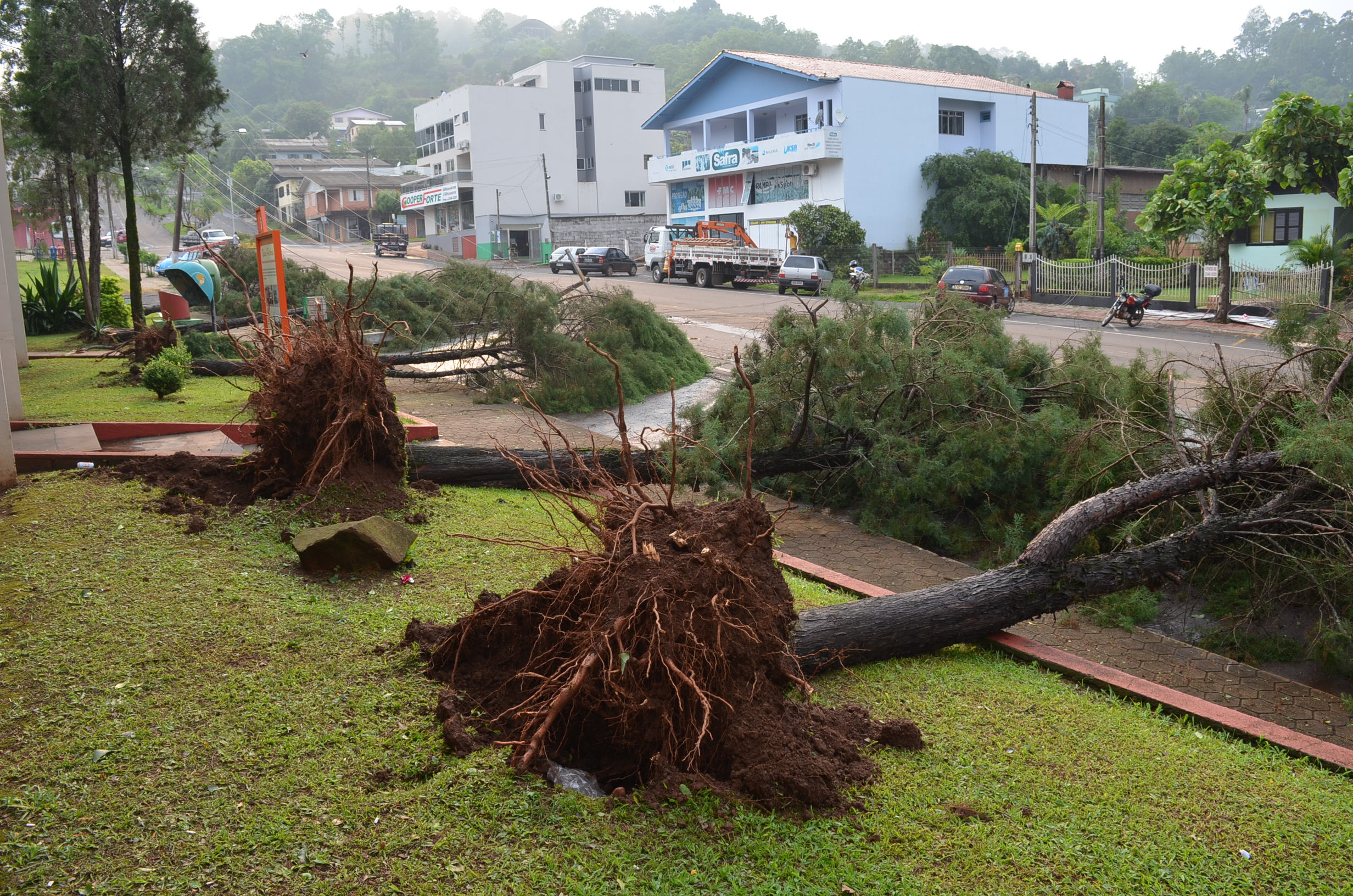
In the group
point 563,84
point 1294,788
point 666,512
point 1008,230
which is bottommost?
point 1294,788

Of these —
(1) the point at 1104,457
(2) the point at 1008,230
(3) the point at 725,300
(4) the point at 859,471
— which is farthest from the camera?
(2) the point at 1008,230

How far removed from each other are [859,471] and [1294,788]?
4925 mm

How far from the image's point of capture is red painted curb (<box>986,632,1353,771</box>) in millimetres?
4500

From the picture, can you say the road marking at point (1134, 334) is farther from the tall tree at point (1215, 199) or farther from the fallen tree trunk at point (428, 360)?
the fallen tree trunk at point (428, 360)

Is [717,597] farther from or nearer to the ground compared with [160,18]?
nearer to the ground

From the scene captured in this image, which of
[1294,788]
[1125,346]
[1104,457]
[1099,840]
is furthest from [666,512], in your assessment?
[1125,346]

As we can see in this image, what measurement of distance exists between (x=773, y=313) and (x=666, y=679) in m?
22.4

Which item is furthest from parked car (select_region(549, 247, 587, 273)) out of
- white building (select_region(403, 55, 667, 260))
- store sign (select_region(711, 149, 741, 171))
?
white building (select_region(403, 55, 667, 260))

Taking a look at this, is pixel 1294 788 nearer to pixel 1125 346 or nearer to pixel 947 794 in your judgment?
pixel 947 794

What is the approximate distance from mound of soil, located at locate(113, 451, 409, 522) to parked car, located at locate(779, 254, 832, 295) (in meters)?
25.1

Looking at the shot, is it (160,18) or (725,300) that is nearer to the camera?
(160,18)

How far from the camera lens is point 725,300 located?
3045 cm

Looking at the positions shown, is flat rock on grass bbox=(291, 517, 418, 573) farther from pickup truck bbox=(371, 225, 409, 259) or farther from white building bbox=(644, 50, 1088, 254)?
pickup truck bbox=(371, 225, 409, 259)

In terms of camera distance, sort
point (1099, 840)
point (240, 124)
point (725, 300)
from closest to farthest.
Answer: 1. point (1099, 840)
2. point (725, 300)
3. point (240, 124)
